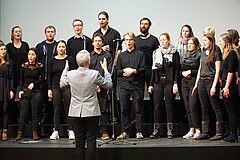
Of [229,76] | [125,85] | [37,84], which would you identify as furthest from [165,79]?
[37,84]

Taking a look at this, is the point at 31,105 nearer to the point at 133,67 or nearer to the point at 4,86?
the point at 4,86

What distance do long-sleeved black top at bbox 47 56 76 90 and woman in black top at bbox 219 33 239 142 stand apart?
218 centimetres

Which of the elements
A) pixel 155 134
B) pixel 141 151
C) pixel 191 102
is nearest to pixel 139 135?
pixel 155 134

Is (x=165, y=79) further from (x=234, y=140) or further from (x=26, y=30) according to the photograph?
(x=26, y=30)

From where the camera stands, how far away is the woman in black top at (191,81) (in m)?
4.73

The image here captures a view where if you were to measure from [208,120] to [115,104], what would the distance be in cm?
151

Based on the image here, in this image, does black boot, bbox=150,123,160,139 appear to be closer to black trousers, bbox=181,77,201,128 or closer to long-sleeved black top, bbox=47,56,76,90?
black trousers, bbox=181,77,201,128

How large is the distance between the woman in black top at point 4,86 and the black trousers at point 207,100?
2855 millimetres

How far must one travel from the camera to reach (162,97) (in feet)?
15.8

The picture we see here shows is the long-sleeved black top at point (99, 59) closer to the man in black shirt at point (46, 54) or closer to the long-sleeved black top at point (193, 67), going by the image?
the man in black shirt at point (46, 54)

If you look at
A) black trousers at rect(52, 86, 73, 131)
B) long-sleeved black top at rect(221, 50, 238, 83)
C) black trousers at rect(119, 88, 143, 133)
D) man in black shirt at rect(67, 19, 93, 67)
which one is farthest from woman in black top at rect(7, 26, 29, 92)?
long-sleeved black top at rect(221, 50, 238, 83)

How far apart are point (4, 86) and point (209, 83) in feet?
10.0

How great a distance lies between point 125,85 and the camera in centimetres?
483

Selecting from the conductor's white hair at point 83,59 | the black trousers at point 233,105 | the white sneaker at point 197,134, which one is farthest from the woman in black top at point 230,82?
the conductor's white hair at point 83,59
